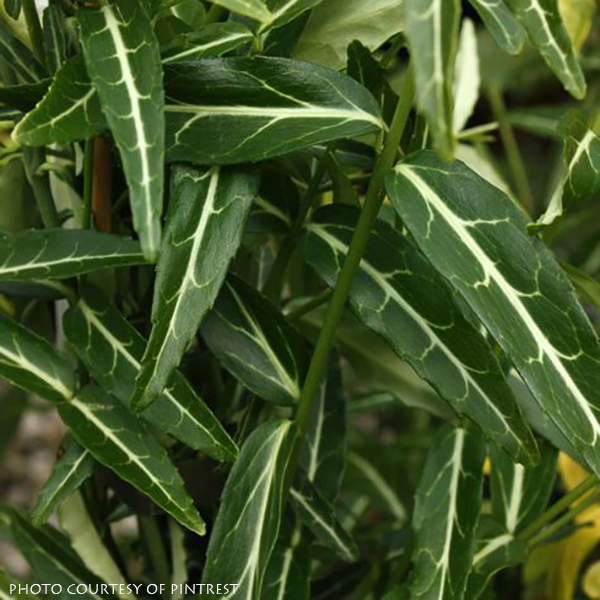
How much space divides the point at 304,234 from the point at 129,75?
0.17 meters

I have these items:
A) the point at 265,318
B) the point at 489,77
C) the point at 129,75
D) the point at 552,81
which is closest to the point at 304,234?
the point at 265,318

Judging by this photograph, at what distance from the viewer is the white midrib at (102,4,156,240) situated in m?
0.44

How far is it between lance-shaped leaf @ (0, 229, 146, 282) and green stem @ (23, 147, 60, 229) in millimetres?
32

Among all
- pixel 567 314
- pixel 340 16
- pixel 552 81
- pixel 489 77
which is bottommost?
pixel 552 81

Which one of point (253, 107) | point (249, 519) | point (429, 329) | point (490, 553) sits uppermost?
point (253, 107)

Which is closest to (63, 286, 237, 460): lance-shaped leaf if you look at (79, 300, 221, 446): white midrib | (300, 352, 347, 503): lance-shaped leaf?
(79, 300, 221, 446): white midrib

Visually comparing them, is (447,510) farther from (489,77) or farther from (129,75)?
(489,77)

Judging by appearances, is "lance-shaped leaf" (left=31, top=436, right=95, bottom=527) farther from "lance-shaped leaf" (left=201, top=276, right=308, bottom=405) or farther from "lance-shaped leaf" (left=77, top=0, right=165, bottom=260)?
"lance-shaped leaf" (left=77, top=0, right=165, bottom=260)

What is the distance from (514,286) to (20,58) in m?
0.31

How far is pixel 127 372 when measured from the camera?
594 millimetres

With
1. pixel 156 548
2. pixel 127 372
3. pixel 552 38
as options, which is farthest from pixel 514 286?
pixel 156 548

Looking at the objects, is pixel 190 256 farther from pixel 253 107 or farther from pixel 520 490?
Answer: pixel 520 490

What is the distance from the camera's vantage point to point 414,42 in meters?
0.38

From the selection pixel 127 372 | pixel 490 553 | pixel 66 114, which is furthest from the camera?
pixel 490 553
